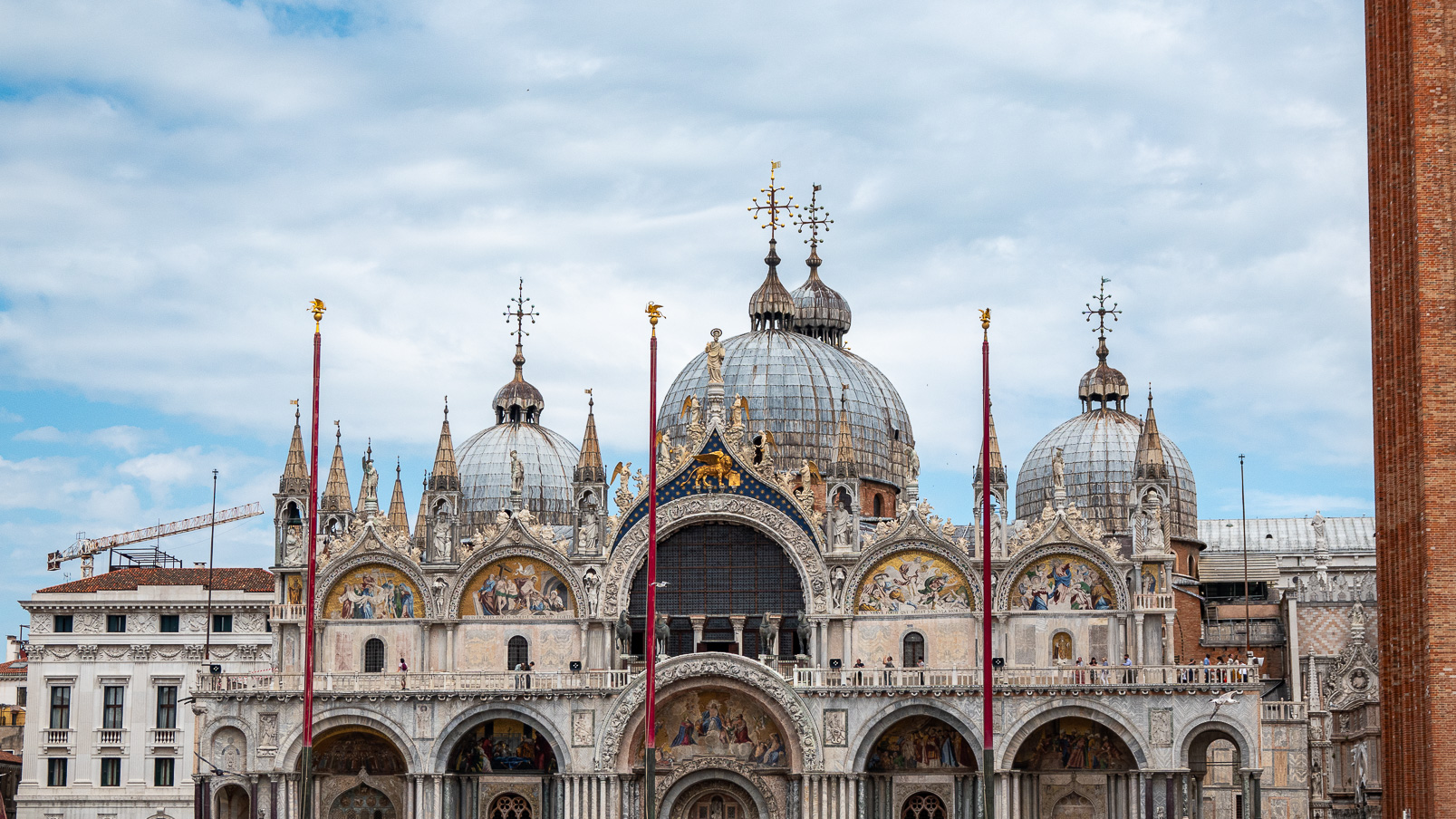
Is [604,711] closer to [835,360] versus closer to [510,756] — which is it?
[510,756]

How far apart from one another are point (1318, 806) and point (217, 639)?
45328 millimetres

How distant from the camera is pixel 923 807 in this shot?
70.7m

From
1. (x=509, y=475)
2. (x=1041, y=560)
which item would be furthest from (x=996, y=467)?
(x=509, y=475)

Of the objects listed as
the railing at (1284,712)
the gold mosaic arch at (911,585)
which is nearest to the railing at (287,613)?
the gold mosaic arch at (911,585)

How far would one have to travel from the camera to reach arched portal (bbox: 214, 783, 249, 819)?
237ft

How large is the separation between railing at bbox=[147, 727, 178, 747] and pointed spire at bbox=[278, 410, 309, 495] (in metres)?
15.0

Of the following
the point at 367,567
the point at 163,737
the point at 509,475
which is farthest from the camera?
the point at 509,475

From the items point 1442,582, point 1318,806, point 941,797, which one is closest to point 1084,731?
point 941,797

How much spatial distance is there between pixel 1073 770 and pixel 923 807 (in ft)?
16.9

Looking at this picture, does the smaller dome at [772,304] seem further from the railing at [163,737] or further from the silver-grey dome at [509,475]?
the railing at [163,737]

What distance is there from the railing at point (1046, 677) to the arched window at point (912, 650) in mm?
1954

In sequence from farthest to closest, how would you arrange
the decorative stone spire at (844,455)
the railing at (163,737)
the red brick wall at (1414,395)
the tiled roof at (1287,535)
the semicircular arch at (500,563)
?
the tiled roof at (1287,535)
the railing at (163,737)
the decorative stone spire at (844,455)
the semicircular arch at (500,563)
the red brick wall at (1414,395)

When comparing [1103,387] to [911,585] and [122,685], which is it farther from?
[122,685]

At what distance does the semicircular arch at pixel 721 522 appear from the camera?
237 feet
